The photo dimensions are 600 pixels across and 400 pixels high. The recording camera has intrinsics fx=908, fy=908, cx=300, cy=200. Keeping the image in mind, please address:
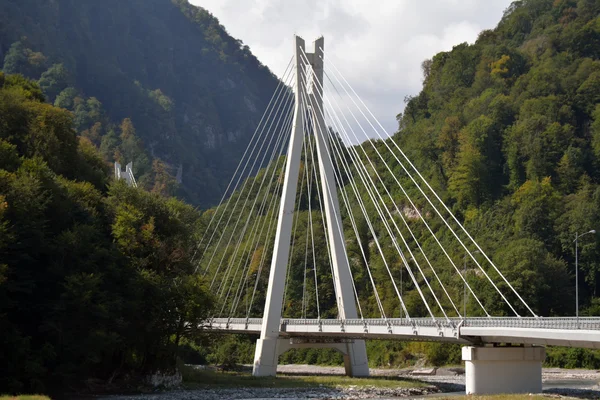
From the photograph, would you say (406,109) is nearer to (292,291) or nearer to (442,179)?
(442,179)

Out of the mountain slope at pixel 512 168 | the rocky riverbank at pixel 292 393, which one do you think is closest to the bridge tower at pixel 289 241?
the rocky riverbank at pixel 292 393

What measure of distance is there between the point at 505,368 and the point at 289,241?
1709 centimetres

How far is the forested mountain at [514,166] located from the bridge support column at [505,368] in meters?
24.7

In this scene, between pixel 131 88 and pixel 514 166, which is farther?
pixel 131 88

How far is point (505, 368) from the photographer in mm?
35312

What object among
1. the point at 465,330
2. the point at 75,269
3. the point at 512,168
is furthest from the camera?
the point at 512,168

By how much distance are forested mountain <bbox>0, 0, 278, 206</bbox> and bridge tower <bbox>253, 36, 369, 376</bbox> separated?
253ft

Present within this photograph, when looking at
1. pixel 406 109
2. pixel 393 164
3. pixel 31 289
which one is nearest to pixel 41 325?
pixel 31 289

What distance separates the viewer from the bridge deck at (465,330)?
29.5 m

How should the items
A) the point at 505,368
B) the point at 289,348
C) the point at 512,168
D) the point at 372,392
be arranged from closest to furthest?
the point at 505,368, the point at 372,392, the point at 289,348, the point at 512,168

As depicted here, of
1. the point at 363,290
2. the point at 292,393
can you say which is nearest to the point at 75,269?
the point at 292,393

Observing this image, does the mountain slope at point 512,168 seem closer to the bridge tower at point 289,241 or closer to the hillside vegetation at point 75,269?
the bridge tower at point 289,241

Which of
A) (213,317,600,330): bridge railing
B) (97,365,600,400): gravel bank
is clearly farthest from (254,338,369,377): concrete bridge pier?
(97,365,600,400): gravel bank

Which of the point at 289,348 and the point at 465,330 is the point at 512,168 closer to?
the point at 289,348
